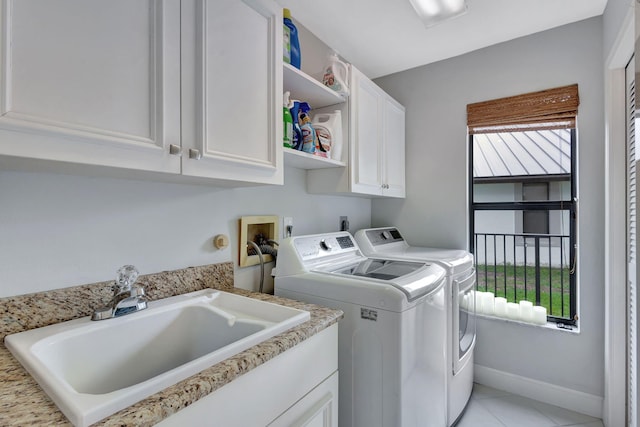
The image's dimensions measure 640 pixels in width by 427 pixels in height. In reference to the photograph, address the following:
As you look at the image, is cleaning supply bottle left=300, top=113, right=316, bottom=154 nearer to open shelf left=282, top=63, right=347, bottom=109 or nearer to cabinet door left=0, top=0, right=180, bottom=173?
open shelf left=282, top=63, right=347, bottom=109

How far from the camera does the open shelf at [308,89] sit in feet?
4.75

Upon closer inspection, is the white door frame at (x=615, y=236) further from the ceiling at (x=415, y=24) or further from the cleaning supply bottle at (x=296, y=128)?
the cleaning supply bottle at (x=296, y=128)

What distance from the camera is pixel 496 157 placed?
7.85 feet

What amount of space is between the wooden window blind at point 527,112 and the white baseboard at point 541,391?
1.77 m

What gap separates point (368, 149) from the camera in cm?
199

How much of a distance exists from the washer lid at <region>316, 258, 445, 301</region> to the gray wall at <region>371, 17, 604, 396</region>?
0.89 metres

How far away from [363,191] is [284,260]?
0.73 metres

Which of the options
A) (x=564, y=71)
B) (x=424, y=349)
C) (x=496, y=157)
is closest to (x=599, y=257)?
(x=496, y=157)

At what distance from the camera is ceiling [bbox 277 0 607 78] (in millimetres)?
1768

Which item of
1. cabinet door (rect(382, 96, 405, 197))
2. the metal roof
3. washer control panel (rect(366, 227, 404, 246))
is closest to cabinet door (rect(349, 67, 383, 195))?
cabinet door (rect(382, 96, 405, 197))

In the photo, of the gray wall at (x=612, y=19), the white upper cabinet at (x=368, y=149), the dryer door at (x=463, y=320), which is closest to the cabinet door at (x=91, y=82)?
the white upper cabinet at (x=368, y=149)

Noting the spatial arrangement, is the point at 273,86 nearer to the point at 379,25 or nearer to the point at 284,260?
the point at 284,260

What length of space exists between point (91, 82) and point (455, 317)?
1854mm

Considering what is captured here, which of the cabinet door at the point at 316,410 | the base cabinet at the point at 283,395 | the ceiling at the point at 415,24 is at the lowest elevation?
the cabinet door at the point at 316,410
